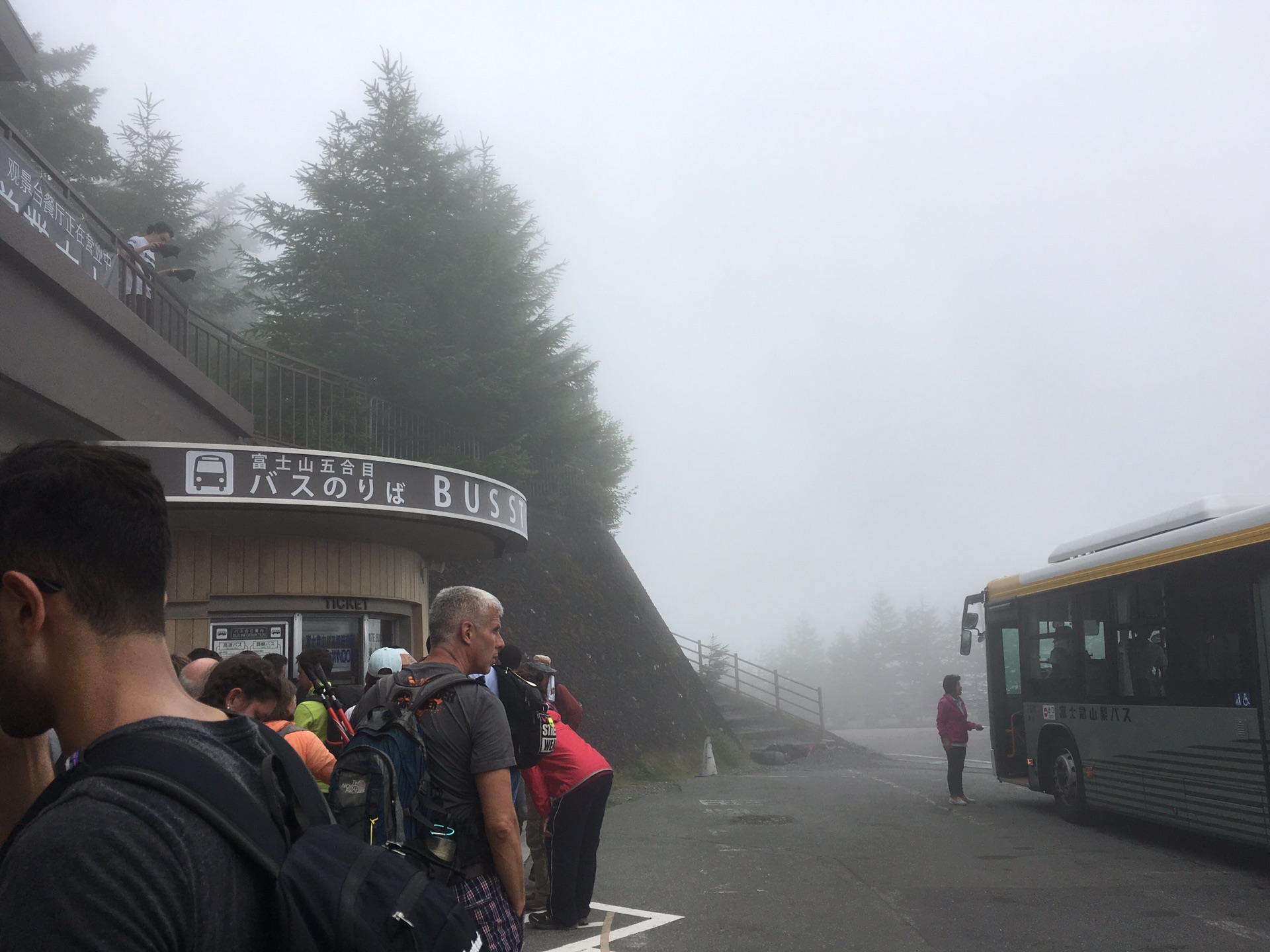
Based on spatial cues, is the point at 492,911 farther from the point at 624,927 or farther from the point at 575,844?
the point at 624,927

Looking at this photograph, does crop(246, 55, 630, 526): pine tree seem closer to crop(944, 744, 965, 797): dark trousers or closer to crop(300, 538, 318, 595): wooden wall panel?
crop(300, 538, 318, 595): wooden wall panel

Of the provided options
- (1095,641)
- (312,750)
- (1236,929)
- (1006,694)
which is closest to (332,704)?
(312,750)

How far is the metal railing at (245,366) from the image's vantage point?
9906mm

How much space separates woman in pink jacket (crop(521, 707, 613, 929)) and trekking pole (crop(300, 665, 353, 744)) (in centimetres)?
138

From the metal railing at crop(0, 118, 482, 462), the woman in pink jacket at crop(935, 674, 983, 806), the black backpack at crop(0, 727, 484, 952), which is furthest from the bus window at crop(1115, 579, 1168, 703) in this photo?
the metal railing at crop(0, 118, 482, 462)

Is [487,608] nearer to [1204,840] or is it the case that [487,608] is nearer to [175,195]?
[1204,840]

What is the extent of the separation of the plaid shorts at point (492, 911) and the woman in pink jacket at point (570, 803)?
250 centimetres

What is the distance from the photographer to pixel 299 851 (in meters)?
1.43

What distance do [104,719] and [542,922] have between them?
20.7ft

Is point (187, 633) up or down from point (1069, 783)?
up

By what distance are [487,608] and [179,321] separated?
11970 mm

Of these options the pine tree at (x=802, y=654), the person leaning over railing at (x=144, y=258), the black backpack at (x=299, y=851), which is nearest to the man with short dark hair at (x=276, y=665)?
the black backpack at (x=299, y=851)

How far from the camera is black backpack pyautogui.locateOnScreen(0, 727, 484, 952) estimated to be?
133 cm

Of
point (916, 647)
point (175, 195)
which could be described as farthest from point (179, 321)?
point (916, 647)
